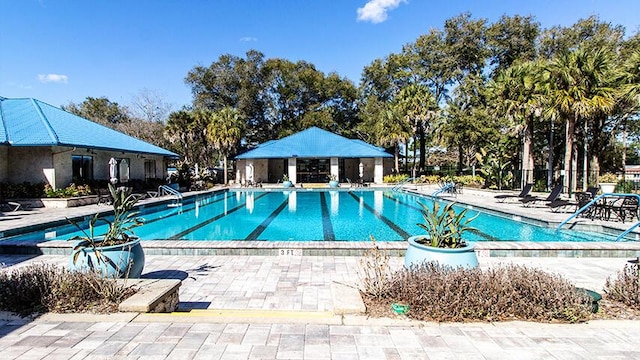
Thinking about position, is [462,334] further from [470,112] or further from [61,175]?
[470,112]

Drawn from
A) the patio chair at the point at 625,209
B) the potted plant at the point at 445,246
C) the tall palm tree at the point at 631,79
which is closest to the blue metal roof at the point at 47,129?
the potted plant at the point at 445,246

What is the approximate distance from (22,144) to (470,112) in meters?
32.3

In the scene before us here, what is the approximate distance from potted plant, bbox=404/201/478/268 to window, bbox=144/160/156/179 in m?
24.8

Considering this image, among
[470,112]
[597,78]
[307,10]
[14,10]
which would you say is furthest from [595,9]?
[14,10]

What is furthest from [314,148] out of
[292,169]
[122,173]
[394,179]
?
[122,173]

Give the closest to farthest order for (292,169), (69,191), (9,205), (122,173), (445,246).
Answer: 1. (445,246)
2. (9,205)
3. (69,191)
4. (122,173)
5. (292,169)

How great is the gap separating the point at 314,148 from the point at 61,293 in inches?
1108

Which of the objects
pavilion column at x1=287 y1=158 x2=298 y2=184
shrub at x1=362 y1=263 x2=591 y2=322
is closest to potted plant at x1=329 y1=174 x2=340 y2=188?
pavilion column at x1=287 y1=158 x2=298 y2=184

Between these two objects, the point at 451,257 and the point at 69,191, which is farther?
the point at 69,191

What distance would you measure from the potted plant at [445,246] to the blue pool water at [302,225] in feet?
9.38

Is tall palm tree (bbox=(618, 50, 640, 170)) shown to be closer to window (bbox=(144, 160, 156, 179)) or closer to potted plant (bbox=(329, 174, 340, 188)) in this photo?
potted plant (bbox=(329, 174, 340, 188))

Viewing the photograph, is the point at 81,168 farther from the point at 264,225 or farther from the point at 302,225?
the point at 302,225

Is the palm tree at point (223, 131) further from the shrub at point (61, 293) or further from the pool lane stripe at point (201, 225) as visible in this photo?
the shrub at point (61, 293)

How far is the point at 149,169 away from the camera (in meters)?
25.7
